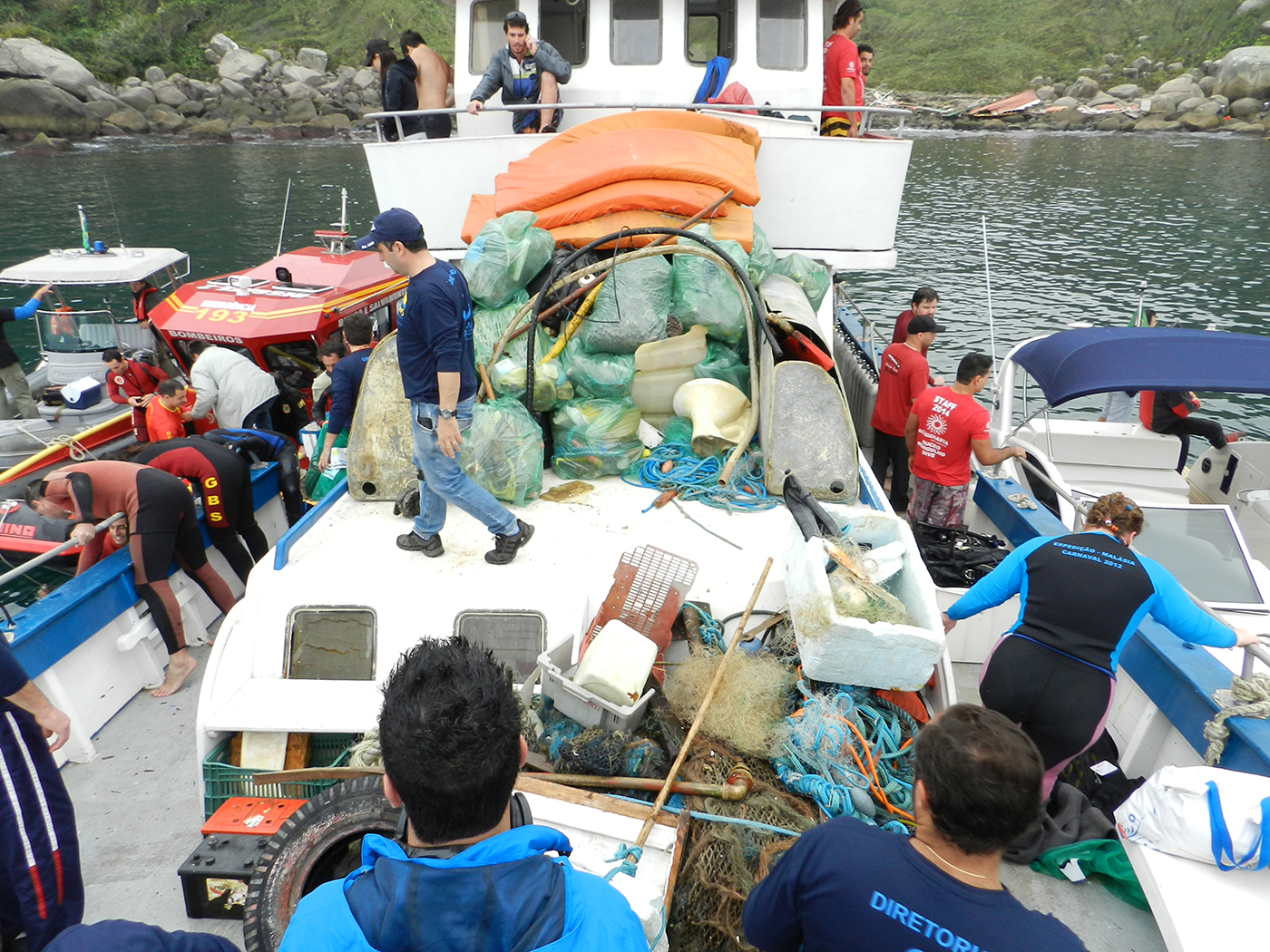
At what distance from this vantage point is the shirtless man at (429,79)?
767 cm

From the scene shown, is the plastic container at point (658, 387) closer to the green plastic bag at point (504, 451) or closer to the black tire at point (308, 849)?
the green plastic bag at point (504, 451)

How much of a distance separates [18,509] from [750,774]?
5.83m

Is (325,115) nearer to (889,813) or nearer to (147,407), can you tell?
(147,407)

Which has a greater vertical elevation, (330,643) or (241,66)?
(241,66)

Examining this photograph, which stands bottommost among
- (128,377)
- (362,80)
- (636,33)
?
(128,377)

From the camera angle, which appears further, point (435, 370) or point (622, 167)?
point (622, 167)

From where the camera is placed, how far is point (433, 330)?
3.67 metres

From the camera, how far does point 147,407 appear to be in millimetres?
6125

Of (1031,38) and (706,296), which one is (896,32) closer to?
(1031,38)

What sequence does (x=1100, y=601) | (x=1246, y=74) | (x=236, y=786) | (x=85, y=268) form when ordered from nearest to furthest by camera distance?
(x=1100, y=601)
(x=236, y=786)
(x=85, y=268)
(x=1246, y=74)

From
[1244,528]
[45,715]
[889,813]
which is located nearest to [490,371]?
[45,715]

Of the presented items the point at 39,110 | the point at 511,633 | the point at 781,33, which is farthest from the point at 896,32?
the point at 511,633

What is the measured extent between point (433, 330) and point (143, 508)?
2.36 meters

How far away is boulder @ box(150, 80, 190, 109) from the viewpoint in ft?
138
